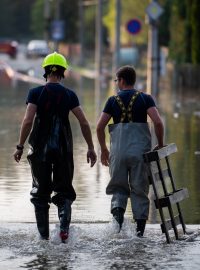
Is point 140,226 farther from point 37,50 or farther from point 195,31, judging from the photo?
point 37,50

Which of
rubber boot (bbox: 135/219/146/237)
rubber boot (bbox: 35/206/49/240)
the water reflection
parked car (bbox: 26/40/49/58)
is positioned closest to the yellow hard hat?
rubber boot (bbox: 35/206/49/240)

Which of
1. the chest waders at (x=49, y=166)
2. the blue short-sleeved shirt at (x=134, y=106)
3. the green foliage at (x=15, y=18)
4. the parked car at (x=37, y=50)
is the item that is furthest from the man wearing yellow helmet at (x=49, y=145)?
the green foliage at (x=15, y=18)

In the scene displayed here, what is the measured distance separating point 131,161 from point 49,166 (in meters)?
0.72

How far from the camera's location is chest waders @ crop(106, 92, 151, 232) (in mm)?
10789

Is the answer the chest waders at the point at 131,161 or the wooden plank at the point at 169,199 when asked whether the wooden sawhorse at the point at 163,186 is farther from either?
the chest waders at the point at 131,161

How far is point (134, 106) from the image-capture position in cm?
1084

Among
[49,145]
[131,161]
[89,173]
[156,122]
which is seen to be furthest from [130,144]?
[89,173]

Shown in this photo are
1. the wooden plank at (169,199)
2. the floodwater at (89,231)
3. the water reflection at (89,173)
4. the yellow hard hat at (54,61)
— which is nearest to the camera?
the floodwater at (89,231)

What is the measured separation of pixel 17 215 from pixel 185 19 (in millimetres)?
34858

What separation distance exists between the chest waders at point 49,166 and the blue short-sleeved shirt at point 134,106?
1.60 ft

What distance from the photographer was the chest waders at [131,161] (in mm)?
10789

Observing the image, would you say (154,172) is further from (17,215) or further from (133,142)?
(17,215)

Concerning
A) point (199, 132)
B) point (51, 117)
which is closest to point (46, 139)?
point (51, 117)

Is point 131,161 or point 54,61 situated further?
point 131,161
